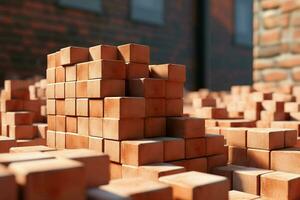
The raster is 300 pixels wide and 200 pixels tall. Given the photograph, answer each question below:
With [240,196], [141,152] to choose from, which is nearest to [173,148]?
[141,152]

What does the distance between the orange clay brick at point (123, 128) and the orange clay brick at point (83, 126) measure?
234 mm

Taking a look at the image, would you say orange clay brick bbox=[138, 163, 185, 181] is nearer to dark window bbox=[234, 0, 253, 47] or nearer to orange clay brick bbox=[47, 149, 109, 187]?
orange clay brick bbox=[47, 149, 109, 187]

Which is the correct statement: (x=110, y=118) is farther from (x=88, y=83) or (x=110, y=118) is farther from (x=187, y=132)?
(x=187, y=132)

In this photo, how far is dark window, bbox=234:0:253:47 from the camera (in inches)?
487

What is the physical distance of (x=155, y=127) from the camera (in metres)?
2.69

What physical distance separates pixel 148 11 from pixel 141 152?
763 cm

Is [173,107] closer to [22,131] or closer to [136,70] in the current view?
[136,70]

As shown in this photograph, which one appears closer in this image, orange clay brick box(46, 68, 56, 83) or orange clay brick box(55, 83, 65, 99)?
orange clay brick box(55, 83, 65, 99)

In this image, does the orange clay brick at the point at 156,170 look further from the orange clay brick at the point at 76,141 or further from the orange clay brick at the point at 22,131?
the orange clay brick at the point at 22,131

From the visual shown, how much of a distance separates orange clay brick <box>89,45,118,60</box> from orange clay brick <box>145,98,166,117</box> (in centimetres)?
47

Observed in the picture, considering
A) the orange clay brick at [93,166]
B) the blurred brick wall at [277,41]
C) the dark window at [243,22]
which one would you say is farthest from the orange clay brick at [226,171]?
the dark window at [243,22]

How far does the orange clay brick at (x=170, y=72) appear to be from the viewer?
2785 mm

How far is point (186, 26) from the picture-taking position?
10.7m

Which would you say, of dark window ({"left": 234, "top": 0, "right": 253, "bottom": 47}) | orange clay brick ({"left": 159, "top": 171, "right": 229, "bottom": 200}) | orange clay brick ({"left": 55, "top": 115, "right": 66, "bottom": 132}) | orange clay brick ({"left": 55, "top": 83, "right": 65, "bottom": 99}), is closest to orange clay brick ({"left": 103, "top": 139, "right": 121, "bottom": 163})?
orange clay brick ({"left": 159, "top": 171, "right": 229, "bottom": 200})
